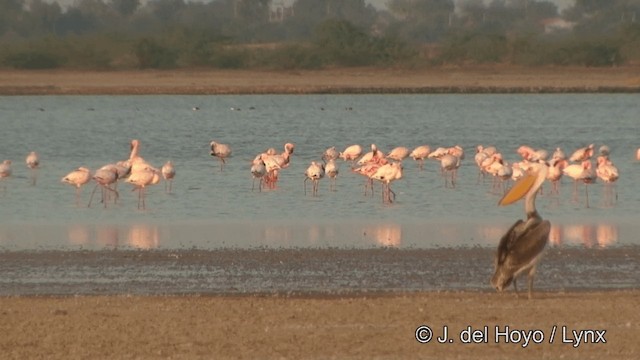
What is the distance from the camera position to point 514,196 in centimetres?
1172

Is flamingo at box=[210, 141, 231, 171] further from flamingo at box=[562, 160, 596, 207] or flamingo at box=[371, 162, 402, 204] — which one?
flamingo at box=[562, 160, 596, 207]

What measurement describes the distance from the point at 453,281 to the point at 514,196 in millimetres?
1294

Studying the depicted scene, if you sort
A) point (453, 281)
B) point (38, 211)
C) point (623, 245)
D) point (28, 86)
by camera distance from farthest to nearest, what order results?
point (28, 86), point (38, 211), point (623, 245), point (453, 281)

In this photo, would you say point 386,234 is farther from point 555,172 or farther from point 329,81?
point 329,81

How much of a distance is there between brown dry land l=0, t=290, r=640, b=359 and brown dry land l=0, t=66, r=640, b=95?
52.0 metres

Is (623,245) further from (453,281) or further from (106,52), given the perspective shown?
(106,52)

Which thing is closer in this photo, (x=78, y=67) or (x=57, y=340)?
(x=57, y=340)

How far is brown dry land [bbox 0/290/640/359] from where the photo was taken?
9078 mm

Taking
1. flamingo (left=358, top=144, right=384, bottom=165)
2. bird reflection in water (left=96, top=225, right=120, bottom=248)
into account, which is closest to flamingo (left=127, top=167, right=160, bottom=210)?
bird reflection in water (left=96, top=225, right=120, bottom=248)

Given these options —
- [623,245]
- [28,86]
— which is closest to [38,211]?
[623,245]

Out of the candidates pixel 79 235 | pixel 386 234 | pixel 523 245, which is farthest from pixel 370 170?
pixel 523 245

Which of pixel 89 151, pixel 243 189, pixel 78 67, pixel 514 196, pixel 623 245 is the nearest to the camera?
pixel 514 196

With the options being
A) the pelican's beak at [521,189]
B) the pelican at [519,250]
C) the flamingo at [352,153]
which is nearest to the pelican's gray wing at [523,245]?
the pelican at [519,250]

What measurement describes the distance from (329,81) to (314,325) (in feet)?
194
